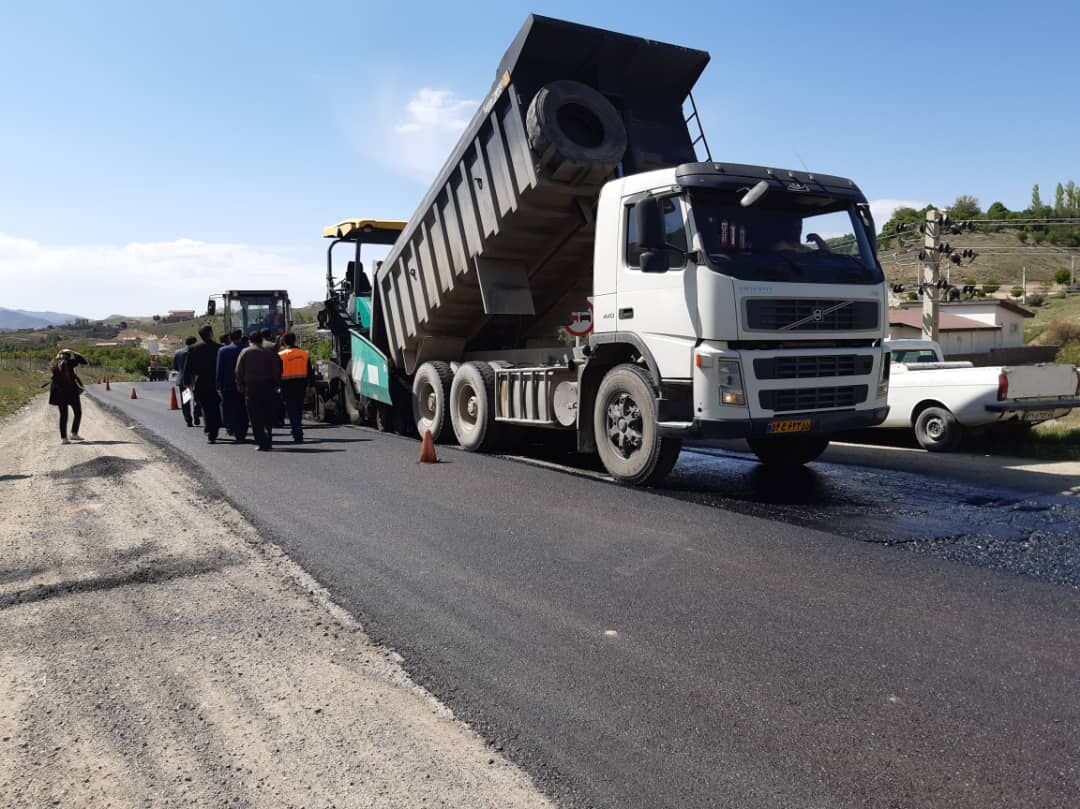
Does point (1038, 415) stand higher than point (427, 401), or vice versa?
point (427, 401)

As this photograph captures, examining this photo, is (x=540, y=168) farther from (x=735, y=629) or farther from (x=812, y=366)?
(x=735, y=629)

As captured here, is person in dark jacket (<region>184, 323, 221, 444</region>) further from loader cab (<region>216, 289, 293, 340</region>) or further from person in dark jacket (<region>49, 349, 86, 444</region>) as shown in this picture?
loader cab (<region>216, 289, 293, 340</region>)

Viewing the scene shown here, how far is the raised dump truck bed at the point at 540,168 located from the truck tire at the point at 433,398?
0.68 meters

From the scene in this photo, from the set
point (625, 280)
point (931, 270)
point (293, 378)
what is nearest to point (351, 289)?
point (293, 378)

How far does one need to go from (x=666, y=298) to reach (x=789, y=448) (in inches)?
102

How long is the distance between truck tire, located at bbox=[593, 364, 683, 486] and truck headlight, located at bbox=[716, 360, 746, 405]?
671 millimetres

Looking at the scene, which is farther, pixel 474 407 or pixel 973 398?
pixel 474 407

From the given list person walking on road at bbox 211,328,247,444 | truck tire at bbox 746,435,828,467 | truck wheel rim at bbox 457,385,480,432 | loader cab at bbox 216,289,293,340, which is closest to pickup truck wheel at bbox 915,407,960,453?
truck tire at bbox 746,435,828,467

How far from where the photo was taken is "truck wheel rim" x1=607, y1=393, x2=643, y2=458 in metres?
7.95

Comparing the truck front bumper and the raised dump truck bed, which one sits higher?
the raised dump truck bed

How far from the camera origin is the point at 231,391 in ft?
42.9

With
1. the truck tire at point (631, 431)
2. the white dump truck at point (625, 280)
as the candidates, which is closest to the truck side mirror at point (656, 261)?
the white dump truck at point (625, 280)

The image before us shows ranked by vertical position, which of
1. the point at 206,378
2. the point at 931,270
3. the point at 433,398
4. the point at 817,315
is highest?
the point at 931,270

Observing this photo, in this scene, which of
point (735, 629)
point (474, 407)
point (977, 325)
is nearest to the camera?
point (735, 629)
